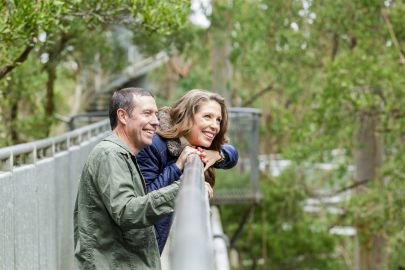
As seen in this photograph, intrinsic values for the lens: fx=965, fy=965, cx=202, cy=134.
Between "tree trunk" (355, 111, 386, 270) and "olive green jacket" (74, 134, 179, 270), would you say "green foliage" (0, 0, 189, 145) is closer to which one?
"olive green jacket" (74, 134, 179, 270)

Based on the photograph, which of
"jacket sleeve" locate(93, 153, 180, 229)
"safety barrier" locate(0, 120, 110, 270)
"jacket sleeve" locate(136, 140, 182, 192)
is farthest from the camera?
"safety barrier" locate(0, 120, 110, 270)

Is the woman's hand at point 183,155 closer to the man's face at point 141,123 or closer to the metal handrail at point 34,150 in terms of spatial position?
the man's face at point 141,123

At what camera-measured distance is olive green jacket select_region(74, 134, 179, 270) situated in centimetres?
405

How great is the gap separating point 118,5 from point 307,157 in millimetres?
12602

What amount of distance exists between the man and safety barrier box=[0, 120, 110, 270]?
2.52ft

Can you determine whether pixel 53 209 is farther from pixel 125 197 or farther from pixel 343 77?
pixel 343 77

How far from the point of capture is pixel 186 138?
17.2 ft

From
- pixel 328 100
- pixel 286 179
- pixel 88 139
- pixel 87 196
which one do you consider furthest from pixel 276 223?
pixel 87 196

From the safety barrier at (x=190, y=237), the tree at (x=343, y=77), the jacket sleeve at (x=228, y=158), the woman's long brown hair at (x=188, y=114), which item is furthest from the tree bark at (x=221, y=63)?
the safety barrier at (x=190, y=237)

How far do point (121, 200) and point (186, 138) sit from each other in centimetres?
126

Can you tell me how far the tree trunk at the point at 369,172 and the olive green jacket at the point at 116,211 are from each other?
814 inches

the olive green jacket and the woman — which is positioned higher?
the woman

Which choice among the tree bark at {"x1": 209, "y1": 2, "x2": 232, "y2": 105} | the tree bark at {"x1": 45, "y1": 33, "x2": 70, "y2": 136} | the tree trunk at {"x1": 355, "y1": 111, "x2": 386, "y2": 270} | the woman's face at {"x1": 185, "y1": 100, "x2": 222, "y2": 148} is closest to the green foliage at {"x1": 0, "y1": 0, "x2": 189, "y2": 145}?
the tree bark at {"x1": 45, "y1": 33, "x2": 70, "y2": 136}

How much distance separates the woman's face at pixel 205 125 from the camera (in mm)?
5227
